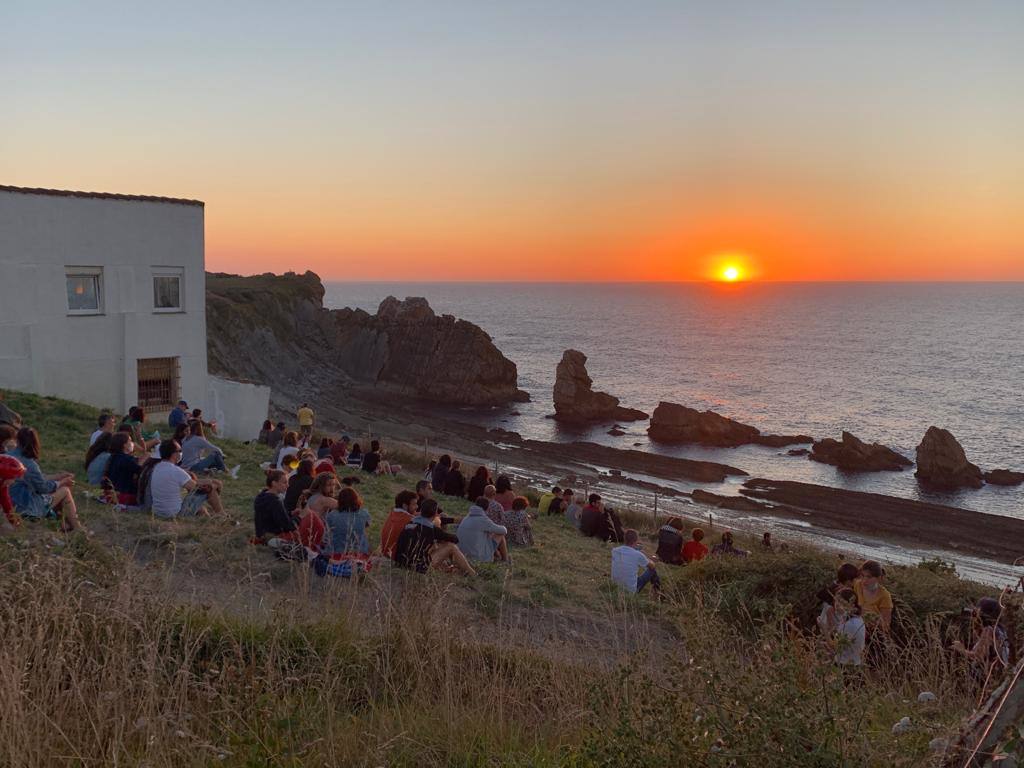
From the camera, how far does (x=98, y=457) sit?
12141 mm

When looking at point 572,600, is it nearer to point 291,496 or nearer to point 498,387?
point 291,496

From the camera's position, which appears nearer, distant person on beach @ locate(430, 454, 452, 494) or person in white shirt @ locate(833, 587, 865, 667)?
person in white shirt @ locate(833, 587, 865, 667)

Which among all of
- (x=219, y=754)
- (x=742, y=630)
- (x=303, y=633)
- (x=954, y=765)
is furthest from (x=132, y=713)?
(x=742, y=630)

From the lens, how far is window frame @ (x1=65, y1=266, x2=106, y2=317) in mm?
21641

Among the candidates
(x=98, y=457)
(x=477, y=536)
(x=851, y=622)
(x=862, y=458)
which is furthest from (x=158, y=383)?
(x=862, y=458)

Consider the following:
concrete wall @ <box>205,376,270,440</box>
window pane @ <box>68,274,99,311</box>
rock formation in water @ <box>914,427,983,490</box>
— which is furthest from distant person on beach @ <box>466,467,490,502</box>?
rock formation in water @ <box>914,427,983,490</box>

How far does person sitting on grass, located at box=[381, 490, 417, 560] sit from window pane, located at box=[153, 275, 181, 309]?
15.5 meters

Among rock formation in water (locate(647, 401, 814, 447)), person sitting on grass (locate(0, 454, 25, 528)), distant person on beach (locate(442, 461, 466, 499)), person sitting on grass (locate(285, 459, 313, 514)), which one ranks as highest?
person sitting on grass (locate(0, 454, 25, 528))

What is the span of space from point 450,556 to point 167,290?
16.7 metres

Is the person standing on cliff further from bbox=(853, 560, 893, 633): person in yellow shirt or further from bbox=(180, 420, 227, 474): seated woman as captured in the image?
bbox=(853, 560, 893, 633): person in yellow shirt

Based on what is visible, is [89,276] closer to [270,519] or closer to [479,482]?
[479,482]

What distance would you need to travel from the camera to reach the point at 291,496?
11328 mm

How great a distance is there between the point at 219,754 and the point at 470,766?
1.13m

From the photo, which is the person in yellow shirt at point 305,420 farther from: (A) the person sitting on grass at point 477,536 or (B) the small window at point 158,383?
(A) the person sitting on grass at point 477,536
